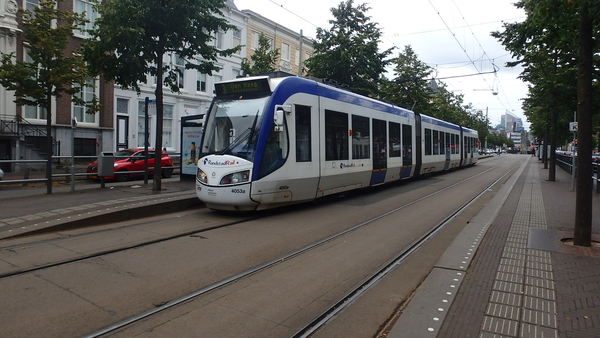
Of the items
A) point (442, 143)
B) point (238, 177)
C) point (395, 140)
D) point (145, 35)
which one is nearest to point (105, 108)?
point (145, 35)

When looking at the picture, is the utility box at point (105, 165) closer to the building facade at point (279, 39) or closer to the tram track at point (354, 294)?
the tram track at point (354, 294)

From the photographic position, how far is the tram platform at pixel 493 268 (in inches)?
163

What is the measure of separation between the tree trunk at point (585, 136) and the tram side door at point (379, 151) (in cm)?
716

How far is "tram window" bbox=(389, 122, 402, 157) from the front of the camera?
1586 cm

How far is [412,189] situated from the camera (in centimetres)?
1661

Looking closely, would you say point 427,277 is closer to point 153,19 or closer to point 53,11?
point 153,19

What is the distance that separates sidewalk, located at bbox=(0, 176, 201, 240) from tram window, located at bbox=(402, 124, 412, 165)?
9.20 meters

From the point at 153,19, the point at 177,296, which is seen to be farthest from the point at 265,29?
the point at 177,296

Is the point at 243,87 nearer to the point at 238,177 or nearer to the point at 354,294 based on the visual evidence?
the point at 238,177

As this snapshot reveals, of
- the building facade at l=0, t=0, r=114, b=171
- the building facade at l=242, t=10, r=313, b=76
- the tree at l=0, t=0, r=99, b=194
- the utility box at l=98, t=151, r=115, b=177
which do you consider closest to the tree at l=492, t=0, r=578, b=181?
the utility box at l=98, t=151, r=115, b=177

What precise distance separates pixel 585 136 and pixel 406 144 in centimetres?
1036

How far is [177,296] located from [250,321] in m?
1.12

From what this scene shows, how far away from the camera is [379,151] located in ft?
47.8

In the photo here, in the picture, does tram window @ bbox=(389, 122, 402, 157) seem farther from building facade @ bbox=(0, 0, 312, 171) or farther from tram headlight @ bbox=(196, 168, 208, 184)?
tram headlight @ bbox=(196, 168, 208, 184)
